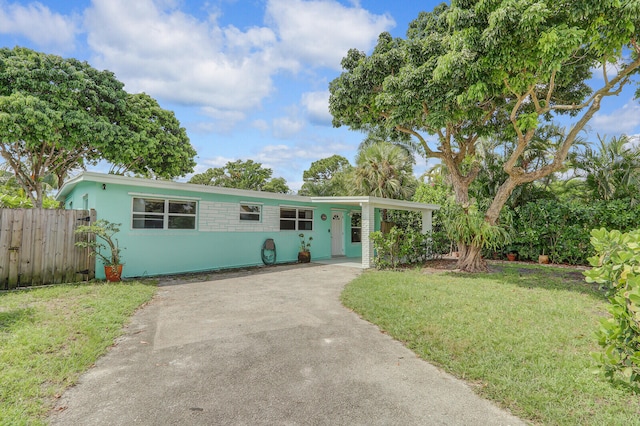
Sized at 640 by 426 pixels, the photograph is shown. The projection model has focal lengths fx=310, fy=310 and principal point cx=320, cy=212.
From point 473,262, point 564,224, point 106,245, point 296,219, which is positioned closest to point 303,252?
point 296,219

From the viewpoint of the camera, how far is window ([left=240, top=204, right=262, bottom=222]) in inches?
432

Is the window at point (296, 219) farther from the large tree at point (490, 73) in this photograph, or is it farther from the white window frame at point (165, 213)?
the large tree at point (490, 73)

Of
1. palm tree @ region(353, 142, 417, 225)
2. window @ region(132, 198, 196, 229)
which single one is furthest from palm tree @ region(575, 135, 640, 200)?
window @ region(132, 198, 196, 229)

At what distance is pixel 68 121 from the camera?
11.6m

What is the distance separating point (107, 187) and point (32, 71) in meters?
7.46

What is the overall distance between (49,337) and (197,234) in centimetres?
596

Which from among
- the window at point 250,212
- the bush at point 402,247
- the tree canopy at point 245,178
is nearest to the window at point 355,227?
the bush at point 402,247

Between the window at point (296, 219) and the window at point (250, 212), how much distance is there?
106 cm

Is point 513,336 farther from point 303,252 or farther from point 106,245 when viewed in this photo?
point 106,245

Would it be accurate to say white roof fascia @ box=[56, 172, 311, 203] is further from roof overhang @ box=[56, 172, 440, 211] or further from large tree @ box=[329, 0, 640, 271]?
large tree @ box=[329, 0, 640, 271]

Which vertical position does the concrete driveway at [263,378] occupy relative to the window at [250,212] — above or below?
below

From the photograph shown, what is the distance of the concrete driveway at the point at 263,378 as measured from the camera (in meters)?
2.47

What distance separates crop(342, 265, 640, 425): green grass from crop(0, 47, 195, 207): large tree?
12299 mm

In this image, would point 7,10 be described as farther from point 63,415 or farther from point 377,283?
point 377,283
